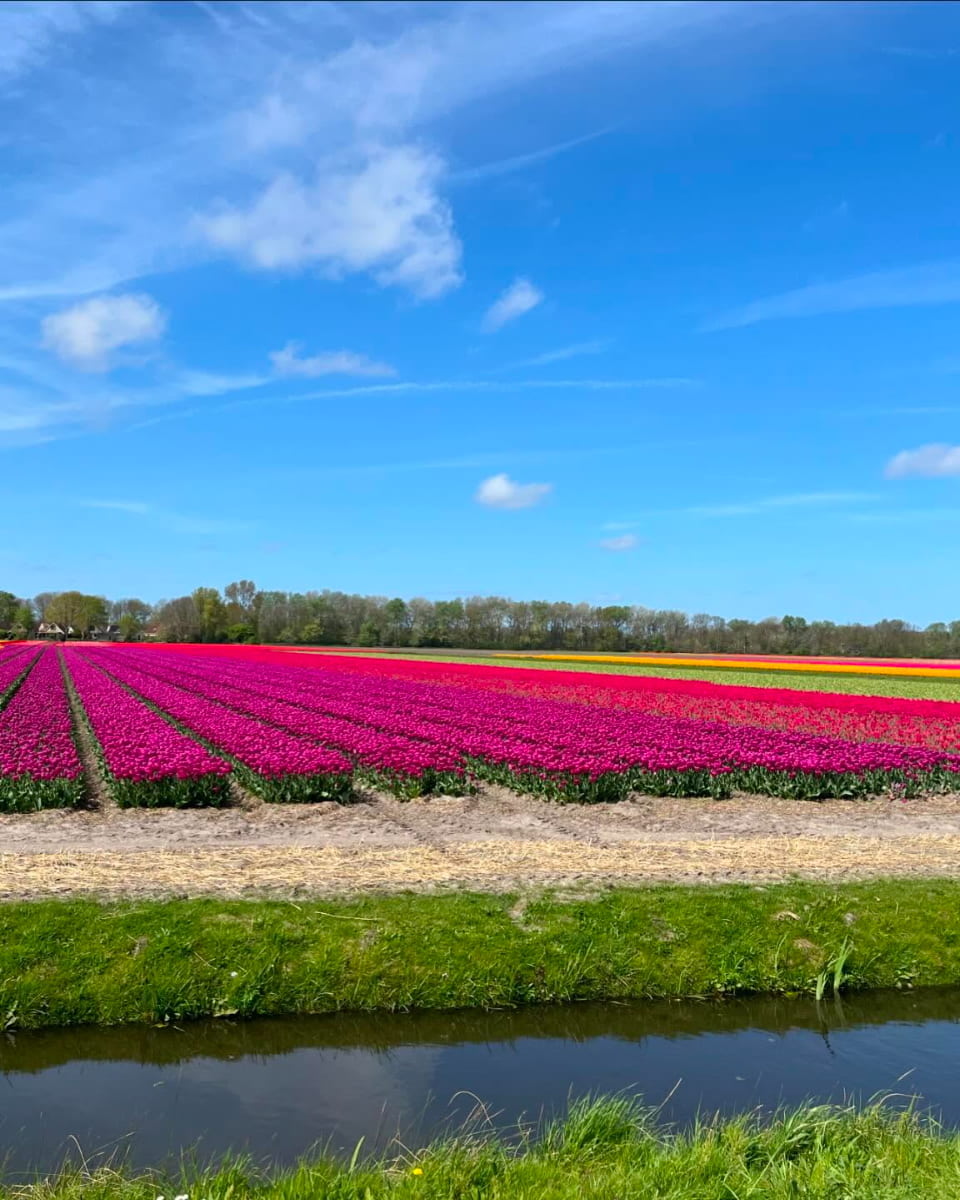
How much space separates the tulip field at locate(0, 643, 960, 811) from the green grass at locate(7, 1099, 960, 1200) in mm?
11083

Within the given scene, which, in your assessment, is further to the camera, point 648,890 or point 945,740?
point 945,740

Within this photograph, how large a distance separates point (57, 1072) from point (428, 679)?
36958mm

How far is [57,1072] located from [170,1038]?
903mm

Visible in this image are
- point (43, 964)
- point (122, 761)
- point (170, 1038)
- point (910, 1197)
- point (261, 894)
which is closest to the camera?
point (910, 1197)

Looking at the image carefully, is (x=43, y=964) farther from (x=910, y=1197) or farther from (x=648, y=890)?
(x=910, y=1197)

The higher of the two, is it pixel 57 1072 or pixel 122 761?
pixel 122 761

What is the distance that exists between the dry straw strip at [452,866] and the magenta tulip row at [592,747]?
411 centimetres

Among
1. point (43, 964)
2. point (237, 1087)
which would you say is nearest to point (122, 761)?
point (43, 964)

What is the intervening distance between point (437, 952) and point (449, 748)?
11308 millimetres

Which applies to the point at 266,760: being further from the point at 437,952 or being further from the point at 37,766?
the point at 437,952

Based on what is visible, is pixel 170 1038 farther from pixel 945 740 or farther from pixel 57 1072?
pixel 945 740

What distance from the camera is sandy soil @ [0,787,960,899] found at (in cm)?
1121

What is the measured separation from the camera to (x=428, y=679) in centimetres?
4412

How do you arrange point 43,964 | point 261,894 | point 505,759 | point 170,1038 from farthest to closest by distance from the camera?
point 505,759
point 261,894
point 43,964
point 170,1038
